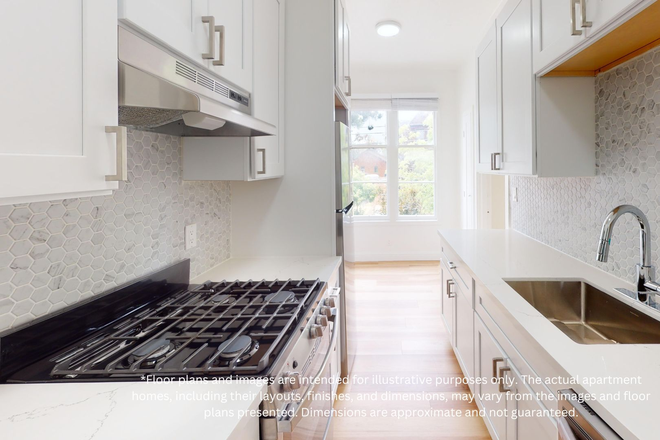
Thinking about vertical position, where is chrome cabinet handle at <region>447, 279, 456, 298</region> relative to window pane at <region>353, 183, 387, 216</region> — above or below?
below

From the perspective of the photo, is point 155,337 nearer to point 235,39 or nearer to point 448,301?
point 235,39

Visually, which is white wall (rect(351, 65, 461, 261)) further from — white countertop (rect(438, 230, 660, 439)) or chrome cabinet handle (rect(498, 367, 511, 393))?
chrome cabinet handle (rect(498, 367, 511, 393))

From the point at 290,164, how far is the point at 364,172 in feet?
12.5

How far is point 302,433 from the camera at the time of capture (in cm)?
105

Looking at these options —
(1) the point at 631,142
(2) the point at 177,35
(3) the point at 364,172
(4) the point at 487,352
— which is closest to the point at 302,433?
(4) the point at 487,352

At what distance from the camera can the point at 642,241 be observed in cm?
130

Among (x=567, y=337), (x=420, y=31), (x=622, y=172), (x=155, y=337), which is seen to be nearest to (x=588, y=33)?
(x=622, y=172)

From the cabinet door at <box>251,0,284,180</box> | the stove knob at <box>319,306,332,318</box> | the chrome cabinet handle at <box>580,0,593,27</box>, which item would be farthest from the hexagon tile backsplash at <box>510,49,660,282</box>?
the cabinet door at <box>251,0,284,180</box>

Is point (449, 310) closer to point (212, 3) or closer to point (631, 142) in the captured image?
point (631, 142)

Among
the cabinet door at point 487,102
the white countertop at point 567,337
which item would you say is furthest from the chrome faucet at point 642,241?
the cabinet door at point 487,102

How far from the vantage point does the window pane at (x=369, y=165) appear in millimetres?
5812

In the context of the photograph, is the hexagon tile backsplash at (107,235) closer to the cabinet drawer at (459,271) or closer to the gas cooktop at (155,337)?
the gas cooktop at (155,337)

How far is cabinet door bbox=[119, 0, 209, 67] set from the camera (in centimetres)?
85

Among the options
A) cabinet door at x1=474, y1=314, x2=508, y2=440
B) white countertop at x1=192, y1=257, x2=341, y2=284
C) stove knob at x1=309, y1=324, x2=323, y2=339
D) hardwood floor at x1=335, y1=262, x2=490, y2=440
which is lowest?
hardwood floor at x1=335, y1=262, x2=490, y2=440
